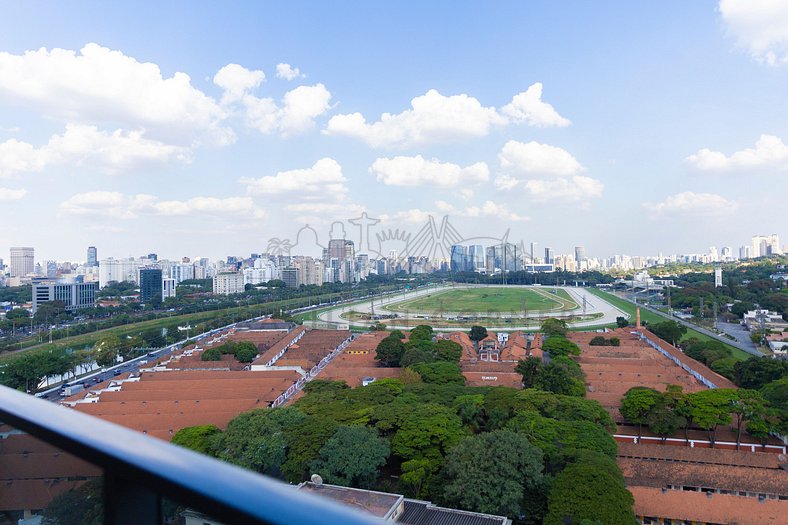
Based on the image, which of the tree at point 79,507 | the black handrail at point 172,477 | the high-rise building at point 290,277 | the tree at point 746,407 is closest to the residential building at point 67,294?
the high-rise building at point 290,277

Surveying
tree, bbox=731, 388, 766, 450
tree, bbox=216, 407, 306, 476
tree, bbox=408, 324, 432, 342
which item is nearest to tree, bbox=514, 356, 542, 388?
tree, bbox=731, 388, 766, 450

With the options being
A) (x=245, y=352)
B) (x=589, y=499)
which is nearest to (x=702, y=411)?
(x=589, y=499)

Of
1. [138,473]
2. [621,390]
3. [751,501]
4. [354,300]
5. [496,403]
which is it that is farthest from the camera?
[354,300]

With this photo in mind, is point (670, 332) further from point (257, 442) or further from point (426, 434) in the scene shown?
point (257, 442)

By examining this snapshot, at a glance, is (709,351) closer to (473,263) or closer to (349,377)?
(349,377)

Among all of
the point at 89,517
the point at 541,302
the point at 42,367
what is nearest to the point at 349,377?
the point at 42,367

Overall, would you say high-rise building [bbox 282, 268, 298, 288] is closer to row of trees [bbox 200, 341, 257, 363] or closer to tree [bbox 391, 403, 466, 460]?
row of trees [bbox 200, 341, 257, 363]
